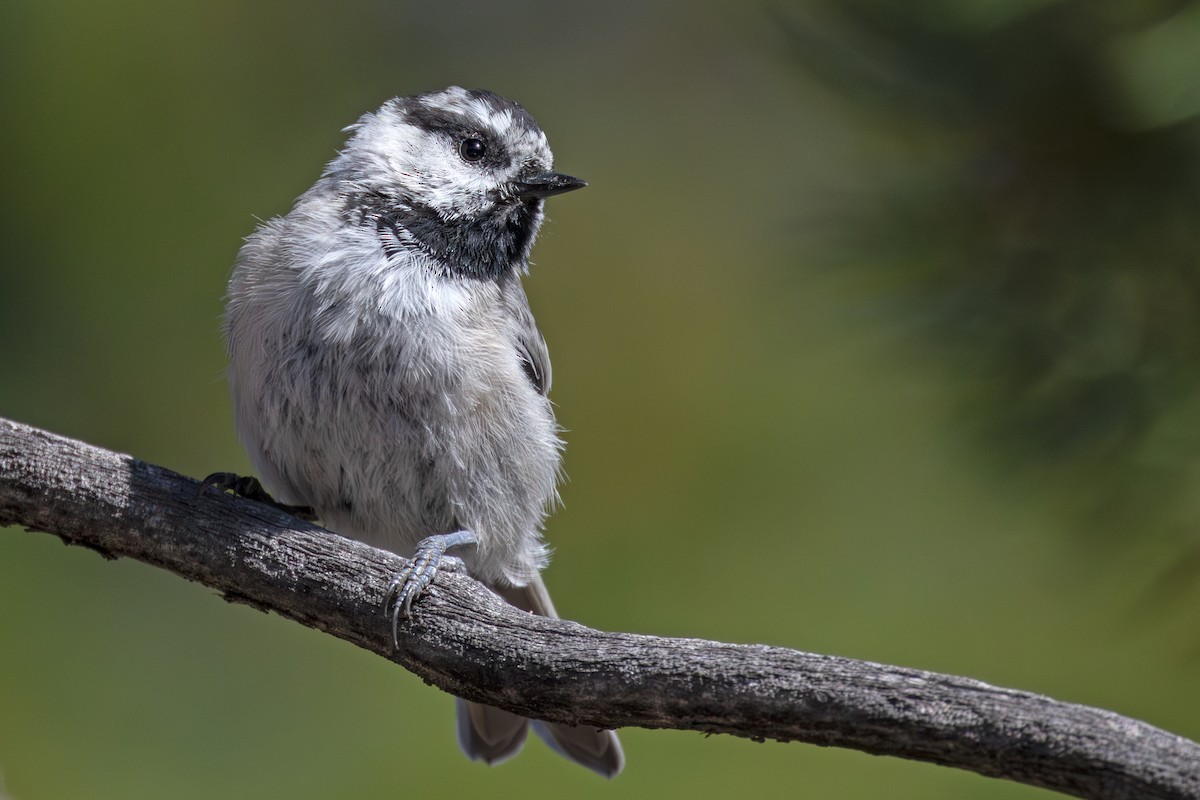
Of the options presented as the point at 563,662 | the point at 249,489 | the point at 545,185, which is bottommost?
the point at 563,662

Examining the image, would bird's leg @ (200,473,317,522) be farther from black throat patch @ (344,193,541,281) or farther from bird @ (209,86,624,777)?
black throat patch @ (344,193,541,281)

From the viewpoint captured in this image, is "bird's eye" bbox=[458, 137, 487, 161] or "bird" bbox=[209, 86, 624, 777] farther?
"bird's eye" bbox=[458, 137, 487, 161]

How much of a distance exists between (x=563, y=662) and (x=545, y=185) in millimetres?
1103

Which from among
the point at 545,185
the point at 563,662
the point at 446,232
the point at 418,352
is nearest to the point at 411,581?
the point at 563,662

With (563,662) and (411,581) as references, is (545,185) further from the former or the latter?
(563,662)

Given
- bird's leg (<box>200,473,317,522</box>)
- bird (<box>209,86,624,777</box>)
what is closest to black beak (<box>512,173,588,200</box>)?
bird (<box>209,86,624,777</box>)

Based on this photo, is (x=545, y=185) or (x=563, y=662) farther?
(x=545, y=185)

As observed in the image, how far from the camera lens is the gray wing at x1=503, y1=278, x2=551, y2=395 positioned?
7.14 ft

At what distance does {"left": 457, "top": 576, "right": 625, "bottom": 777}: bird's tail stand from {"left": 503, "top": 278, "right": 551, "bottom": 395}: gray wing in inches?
19.9

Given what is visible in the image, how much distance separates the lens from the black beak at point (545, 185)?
2.14 m

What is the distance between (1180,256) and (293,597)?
1276 mm

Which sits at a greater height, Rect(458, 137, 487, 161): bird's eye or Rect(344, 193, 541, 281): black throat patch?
Rect(458, 137, 487, 161): bird's eye

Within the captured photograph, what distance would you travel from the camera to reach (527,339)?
2229 millimetres

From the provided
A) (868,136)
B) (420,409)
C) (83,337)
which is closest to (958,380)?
(868,136)
